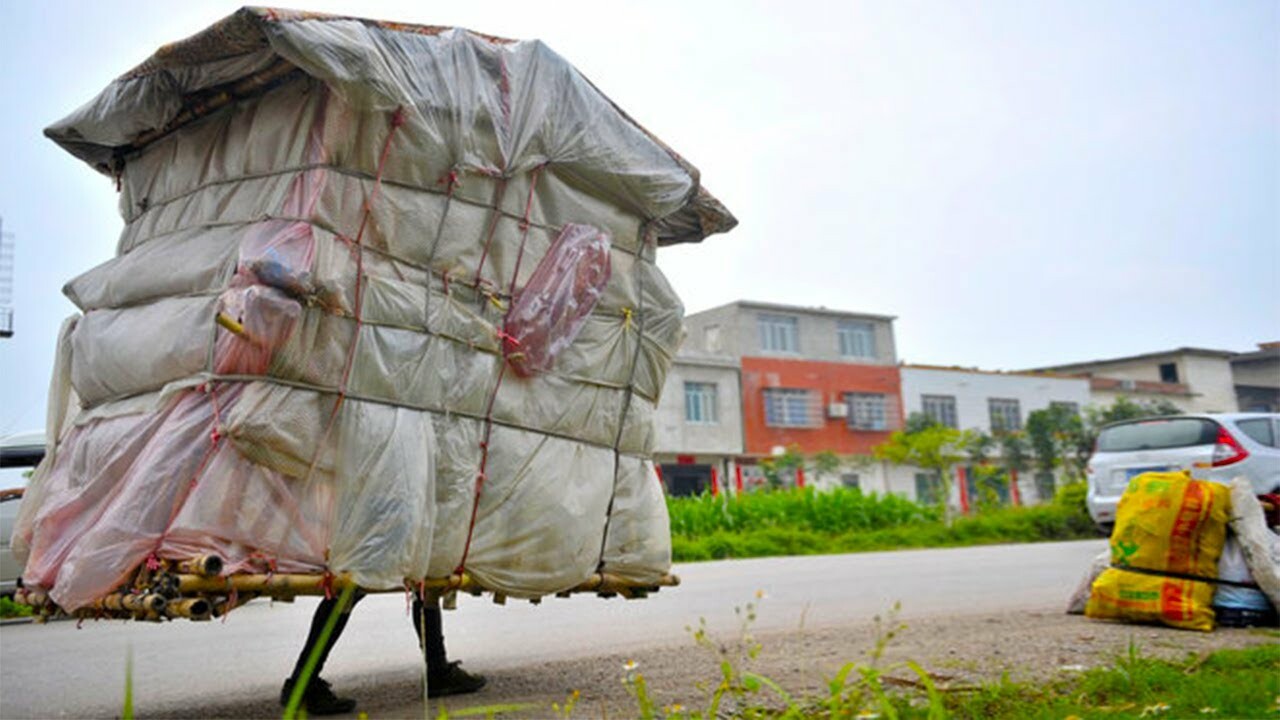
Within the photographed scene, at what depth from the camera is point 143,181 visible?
4.89m

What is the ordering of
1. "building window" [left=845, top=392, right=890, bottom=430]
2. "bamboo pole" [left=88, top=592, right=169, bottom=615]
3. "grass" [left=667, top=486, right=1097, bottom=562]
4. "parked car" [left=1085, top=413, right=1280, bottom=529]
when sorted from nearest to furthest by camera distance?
"bamboo pole" [left=88, top=592, right=169, bottom=615] < "parked car" [left=1085, top=413, right=1280, bottom=529] < "grass" [left=667, top=486, right=1097, bottom=562] < "building window" [left=845, top=392, right=890, bottom=430]

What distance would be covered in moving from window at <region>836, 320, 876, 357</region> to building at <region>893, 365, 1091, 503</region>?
148 centimetres

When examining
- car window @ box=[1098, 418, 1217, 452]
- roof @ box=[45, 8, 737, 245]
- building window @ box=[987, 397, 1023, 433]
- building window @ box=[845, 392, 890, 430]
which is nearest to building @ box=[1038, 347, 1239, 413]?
building window @ box=[987, 397, 1023, 433]

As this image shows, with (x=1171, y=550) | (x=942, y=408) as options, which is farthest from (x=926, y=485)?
(x=1171, y=550)

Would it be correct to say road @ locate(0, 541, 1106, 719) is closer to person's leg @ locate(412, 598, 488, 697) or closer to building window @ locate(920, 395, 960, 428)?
person's leg @ locate(412, 598, 488, 697)

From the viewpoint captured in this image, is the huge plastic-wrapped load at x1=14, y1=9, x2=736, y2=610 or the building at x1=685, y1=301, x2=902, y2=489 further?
the building at x1=685, y1=301, x2=902, y2=489

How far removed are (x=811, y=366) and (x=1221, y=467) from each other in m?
24.3

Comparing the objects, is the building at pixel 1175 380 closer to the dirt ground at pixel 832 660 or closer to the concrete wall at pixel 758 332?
the concrete wall at pixel 758 332

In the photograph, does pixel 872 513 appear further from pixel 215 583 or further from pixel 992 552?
pixel 215 583

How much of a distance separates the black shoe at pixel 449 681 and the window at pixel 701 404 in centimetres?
2688

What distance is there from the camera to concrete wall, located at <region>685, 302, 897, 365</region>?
34219 millimetres

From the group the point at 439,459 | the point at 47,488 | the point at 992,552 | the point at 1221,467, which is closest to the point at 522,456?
the point at 439,459

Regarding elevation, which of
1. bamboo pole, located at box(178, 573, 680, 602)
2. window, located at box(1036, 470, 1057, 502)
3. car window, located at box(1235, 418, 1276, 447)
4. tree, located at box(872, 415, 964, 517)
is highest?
tree, located at box(872, 415, 964, 517)

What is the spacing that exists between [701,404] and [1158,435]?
2115 cm
